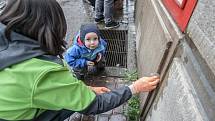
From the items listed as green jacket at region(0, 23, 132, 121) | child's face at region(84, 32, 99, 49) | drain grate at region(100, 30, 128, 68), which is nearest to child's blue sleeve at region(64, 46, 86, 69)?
child's face at region(84, 32, 99, 49)

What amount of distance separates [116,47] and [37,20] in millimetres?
3024

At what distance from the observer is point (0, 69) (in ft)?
6.25

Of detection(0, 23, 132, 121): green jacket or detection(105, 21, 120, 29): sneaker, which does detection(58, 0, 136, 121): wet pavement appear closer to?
detection(105, 21, 120, 29): sneaker

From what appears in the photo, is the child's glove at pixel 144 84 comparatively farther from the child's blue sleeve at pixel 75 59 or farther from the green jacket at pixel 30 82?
the child's blue sleeve at pixel 75 59

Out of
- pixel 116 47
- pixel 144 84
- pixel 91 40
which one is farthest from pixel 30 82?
pixel 116 47

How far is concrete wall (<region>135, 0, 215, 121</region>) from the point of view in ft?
4.97

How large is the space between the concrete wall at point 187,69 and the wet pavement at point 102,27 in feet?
3.17

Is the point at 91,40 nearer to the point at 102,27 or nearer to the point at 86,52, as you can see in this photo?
Result: the point at 86,52

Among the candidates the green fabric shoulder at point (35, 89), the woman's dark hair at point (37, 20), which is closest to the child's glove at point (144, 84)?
the green fabric shoulder at point (35, 89)

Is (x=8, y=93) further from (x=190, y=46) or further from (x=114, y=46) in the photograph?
(x=114, y=46)

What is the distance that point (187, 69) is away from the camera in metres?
1.83

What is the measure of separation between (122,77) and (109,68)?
29cm

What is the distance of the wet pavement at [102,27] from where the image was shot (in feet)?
11.2

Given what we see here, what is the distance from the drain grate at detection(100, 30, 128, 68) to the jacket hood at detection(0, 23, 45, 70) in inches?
102
